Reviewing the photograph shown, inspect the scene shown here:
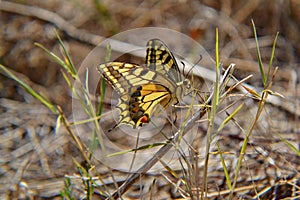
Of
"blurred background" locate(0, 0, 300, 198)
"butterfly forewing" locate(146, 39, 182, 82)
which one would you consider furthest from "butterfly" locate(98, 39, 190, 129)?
"blurred background" locate(0, 0, 300, 198)

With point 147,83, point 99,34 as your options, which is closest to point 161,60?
point 147,83

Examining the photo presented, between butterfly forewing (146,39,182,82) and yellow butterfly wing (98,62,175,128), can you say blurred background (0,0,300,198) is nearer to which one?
yellow butterfly wing (98,62,175,128)

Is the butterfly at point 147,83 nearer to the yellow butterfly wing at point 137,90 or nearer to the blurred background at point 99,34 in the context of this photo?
the yellow butterfly wing at point 137,90

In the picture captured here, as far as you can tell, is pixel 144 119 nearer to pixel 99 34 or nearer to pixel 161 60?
pixel 161 60

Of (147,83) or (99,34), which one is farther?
(99,34)

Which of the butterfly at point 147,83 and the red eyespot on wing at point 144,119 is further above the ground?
the butterfly at point 147,83

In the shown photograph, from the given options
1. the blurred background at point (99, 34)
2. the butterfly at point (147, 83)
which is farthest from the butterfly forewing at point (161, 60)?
the blurred background at point (99, 34)

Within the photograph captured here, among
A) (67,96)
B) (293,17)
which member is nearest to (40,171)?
(67,96)
